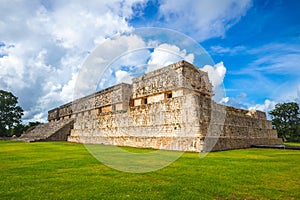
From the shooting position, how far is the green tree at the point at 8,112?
1548 inches

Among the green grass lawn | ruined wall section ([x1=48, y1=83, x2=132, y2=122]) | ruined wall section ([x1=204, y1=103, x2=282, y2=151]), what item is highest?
ruined wall section ([x1=48, y1=83, x2=132, y2=122])

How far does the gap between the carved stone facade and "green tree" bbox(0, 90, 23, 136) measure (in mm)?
25761

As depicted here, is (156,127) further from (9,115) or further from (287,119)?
(9,115)

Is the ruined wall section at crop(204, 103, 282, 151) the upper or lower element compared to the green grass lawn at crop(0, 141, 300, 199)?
upper

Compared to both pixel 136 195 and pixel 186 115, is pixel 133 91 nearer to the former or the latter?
pixel 186 115

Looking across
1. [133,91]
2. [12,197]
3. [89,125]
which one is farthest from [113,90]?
[12,197]

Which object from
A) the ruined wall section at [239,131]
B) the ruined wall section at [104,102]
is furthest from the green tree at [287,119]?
the ruined wall section at [104,102]

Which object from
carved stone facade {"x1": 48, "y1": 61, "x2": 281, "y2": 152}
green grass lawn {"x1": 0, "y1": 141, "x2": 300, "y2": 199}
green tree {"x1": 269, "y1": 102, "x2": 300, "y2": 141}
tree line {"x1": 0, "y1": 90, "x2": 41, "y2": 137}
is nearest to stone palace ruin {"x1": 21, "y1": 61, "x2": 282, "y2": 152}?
carved stone facade {"x1": 48, "y1": 61, "x2": 281, "y2": 152}

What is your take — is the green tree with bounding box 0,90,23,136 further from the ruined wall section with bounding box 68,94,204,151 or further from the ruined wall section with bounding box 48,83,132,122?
the ruined wall section with bounding box 68,94,204,151

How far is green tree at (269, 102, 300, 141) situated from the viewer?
98.3 feet

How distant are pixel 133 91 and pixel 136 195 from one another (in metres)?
14.9

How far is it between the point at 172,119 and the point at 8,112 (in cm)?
4060

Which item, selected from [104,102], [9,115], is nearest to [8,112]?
[9,115]

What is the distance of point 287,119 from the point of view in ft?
104
